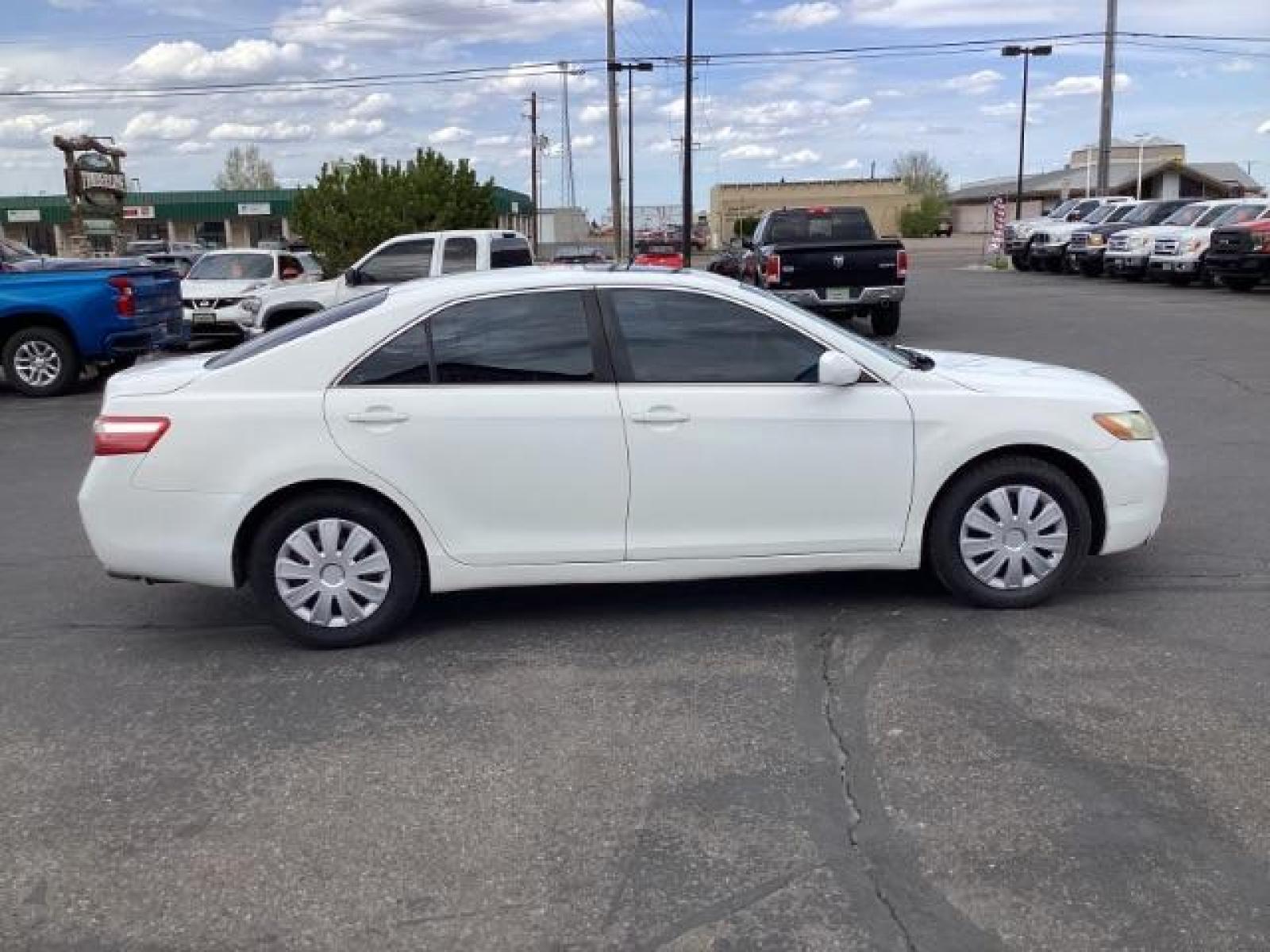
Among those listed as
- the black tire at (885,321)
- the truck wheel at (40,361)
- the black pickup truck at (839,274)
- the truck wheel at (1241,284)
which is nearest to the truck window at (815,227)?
the black tire at (885,321)

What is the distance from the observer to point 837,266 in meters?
16.8

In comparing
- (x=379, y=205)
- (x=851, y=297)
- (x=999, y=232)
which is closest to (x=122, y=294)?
(x=851, y=297)

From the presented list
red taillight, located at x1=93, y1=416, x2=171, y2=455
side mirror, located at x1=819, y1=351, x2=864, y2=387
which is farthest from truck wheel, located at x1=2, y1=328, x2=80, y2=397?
side mirror, located at x1=819, y1=351, x2=864, y2=387

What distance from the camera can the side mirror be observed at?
5.26 metres

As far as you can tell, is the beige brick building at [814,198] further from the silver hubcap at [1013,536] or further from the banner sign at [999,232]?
the silver hubcap at [1013,536]

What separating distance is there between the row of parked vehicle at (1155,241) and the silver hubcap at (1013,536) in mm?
21372

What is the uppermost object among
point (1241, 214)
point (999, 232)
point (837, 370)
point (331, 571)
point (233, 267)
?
point (1241, 214)

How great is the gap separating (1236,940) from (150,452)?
4351 millimetres

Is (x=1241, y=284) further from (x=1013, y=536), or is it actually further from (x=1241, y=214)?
(x=1013, y=536)

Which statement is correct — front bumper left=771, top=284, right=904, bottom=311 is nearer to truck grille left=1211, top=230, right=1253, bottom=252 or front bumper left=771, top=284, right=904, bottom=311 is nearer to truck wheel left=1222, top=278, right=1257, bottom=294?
truck grille left=1211, top=230, right=1253, bottom=252

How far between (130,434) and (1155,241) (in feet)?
89.8

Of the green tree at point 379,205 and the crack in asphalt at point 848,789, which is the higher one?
the green tree at point 379,205

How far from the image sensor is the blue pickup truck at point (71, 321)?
13.7 metres

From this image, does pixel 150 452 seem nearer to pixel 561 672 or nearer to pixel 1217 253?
pixel 561 672
